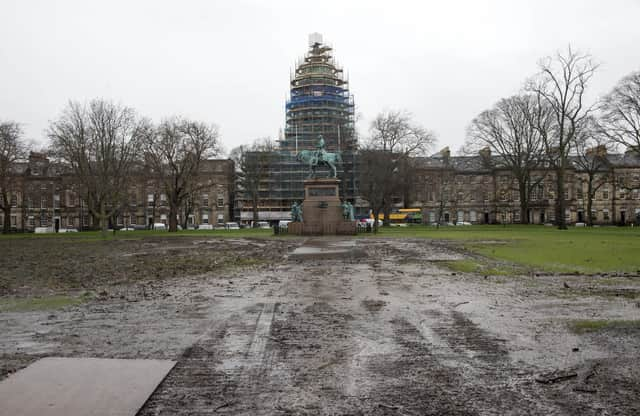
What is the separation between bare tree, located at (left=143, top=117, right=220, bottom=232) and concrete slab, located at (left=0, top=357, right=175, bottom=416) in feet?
162

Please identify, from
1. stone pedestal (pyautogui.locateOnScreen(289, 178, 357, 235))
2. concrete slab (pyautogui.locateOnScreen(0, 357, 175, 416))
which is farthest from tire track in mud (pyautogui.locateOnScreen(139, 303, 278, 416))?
stone pedestal (pyautogui.locateOnScreen(289, 178, 357, 235))

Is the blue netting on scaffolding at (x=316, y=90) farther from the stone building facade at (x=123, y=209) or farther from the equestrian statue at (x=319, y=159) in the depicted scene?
the equestrian statue at (x=319, y=159)

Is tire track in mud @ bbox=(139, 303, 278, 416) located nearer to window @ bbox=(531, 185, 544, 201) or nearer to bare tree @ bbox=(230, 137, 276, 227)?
bare tree @ bbox=(230, 137, 276, 227)

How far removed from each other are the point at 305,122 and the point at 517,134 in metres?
35.7

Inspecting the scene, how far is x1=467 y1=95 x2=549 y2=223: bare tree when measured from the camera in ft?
179

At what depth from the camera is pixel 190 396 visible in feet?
13.2

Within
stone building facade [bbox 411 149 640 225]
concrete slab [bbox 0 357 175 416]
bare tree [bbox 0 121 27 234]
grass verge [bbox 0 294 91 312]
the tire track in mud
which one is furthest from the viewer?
stone building facade [bbox 411 149 640 225]

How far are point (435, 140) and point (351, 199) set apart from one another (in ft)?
80.8

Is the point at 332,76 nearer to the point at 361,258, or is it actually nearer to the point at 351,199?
the point at 351,199

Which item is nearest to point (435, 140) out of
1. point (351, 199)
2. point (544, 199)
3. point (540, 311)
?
point (351, 199)

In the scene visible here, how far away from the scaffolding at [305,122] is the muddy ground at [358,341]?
66.3 meters

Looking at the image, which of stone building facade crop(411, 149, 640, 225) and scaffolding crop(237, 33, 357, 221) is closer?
scaffolding crop(237, 33, 357, 221)

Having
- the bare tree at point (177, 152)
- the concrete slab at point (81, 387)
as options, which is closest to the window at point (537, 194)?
the bare tree at point (177, 152)

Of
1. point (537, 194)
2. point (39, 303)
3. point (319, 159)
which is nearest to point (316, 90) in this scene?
point (537, 194)
